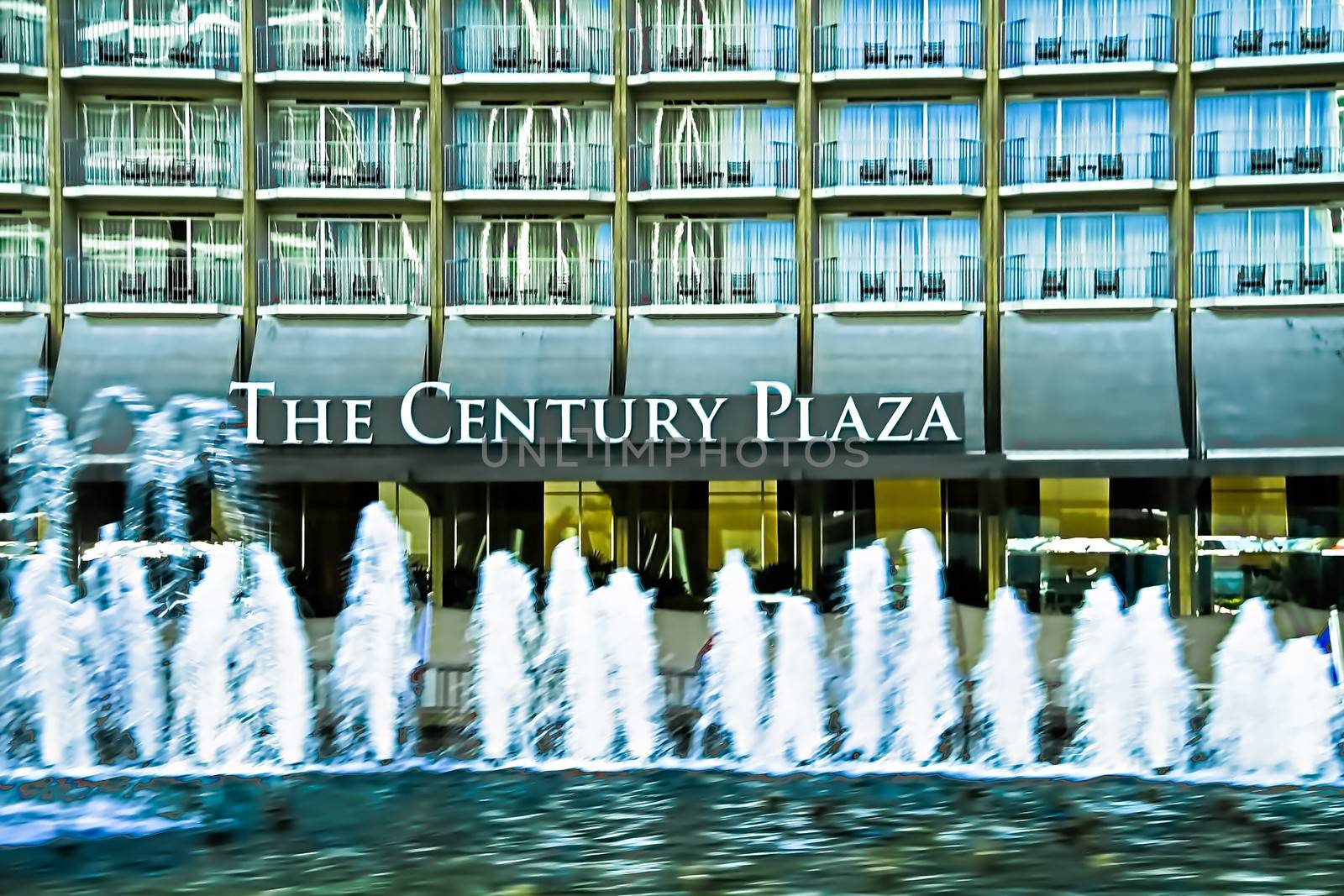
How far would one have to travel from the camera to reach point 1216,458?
29812 millimetres

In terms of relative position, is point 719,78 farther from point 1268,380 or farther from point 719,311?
point 1268,380

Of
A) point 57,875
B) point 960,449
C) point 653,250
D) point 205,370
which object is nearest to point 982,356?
point 960,449

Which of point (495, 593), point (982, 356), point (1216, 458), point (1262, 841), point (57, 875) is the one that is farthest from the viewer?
point (982, 356)

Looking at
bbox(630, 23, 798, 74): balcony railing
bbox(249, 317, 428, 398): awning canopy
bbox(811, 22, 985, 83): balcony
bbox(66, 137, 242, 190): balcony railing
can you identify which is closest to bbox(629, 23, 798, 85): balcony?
bbox(630, 23, 798, 74): balcony railing

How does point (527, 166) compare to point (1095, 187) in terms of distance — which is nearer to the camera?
point (1095, 187)

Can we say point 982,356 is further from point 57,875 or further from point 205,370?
point 57,875

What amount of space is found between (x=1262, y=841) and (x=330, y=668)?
9.55 metres

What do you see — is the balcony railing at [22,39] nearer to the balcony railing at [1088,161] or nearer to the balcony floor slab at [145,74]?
the balcony floor slab at [145,74]

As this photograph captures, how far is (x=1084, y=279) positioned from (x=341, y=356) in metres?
15.7

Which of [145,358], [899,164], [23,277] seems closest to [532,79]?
[899,164]

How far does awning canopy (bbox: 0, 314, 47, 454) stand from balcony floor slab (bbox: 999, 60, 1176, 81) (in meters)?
21.2

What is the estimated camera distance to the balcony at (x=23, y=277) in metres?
34.0

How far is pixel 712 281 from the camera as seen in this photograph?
34.1 meters

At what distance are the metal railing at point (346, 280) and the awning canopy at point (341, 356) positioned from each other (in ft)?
2.64
